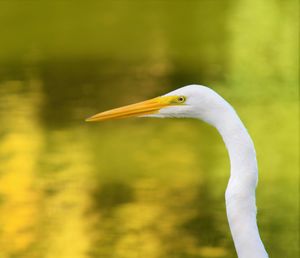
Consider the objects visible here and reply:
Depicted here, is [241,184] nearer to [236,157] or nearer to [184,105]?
[236,157]

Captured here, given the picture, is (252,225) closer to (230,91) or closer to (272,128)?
(272,128)

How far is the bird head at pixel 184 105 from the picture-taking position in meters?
2.62

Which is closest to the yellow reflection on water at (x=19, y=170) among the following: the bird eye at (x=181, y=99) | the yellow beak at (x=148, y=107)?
the yellow beak at (x=148, y=107)

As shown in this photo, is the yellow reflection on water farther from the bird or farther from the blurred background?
the bird

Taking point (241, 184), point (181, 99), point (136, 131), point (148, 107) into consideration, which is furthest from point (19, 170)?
point (241, 184)

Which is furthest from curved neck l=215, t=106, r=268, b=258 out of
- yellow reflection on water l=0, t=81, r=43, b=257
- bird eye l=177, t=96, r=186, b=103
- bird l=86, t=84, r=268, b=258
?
yellow reflection on water l=0, t=81, r=43, b=257

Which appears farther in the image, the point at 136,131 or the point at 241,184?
the point at 136,131

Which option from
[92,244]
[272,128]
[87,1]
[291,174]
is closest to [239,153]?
[92,244]

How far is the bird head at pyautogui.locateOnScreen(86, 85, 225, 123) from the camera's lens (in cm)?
262

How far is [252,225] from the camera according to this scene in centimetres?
262

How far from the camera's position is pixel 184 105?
2682 mm

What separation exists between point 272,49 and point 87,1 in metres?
2.88

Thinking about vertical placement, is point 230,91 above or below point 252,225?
below

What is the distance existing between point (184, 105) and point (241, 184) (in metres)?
0.28
